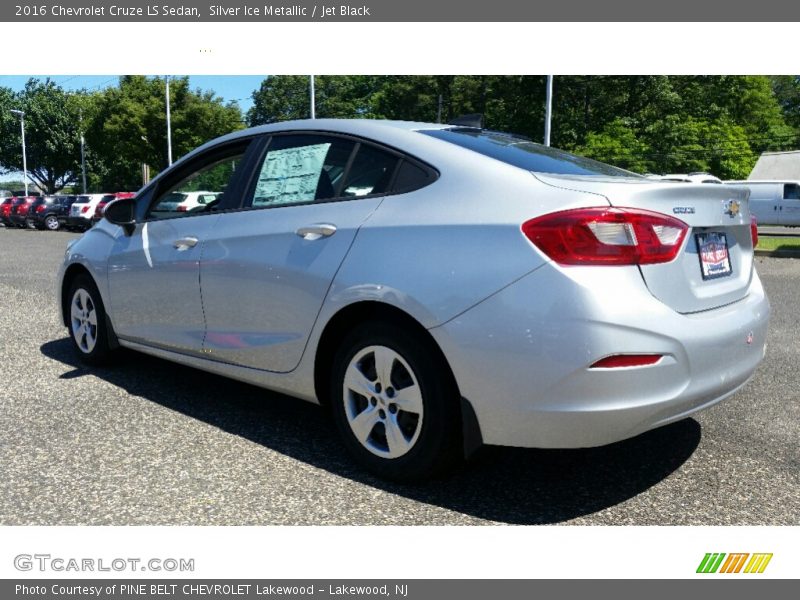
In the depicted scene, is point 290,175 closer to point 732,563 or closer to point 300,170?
point 300,170

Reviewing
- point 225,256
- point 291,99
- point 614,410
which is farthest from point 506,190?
point 291,99

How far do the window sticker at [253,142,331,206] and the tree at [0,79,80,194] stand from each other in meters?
65.0

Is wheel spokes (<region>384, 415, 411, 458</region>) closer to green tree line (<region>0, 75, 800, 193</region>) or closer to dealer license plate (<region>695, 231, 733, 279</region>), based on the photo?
dealer license plate (<region>695, 231, 733, 279</region>)

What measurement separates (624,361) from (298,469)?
161cm

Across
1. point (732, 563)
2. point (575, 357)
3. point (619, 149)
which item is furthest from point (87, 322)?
point (619, 149)

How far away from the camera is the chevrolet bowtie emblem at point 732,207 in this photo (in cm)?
313

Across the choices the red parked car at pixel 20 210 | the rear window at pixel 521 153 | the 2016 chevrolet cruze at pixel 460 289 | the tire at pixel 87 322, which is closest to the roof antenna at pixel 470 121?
the rear window at pixel 521 153

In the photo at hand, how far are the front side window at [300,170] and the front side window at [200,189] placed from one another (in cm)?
29

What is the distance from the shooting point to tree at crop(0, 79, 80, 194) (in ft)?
208

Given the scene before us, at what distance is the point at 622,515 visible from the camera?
290cm

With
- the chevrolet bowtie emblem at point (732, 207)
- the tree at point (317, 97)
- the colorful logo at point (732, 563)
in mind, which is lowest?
the colorful logo at point (732, 563)

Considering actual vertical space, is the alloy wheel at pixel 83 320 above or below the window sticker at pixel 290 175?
below

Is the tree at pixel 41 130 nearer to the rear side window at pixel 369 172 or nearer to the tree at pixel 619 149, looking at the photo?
the tree at pixel 619 149

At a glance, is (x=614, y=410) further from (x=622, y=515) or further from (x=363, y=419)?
(x=363, y=419)
